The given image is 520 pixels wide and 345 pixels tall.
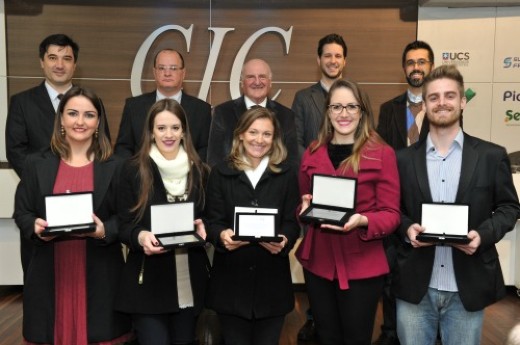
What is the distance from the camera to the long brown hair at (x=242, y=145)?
2793 millimetres

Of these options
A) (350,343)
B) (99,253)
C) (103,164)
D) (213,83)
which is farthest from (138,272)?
(213,83)

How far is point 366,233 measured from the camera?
2541mm

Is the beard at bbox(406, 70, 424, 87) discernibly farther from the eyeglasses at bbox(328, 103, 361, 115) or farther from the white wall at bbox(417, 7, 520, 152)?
the white wall at bbox(417, 7, 520, 152)

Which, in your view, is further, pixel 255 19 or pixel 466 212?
pixel 255 19

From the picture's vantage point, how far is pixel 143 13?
220 inches

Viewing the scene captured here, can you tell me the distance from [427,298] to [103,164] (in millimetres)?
1690

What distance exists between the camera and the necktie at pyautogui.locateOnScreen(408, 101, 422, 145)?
3.73 metres

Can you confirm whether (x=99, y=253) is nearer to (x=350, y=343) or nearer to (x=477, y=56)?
(x=350, y=343)

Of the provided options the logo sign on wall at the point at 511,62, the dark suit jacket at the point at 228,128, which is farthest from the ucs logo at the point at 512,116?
the dark suit jacket at the point at 228,128

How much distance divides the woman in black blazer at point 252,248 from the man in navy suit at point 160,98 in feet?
3.46

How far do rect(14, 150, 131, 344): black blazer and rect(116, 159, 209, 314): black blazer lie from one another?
0.24ft

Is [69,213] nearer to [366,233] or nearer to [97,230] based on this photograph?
[97,230]

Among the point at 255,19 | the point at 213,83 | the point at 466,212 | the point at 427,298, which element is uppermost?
the point at 255,19

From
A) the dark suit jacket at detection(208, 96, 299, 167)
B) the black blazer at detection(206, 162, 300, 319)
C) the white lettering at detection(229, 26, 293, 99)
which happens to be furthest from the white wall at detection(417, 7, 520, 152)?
the black blazer at detection(206, 162, 300, 319)
